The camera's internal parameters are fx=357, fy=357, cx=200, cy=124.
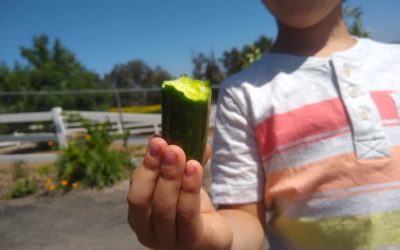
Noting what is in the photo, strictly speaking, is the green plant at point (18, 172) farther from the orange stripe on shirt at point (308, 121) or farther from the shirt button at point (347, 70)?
the shirt button at point (347, 70)

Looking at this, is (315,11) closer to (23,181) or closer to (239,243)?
(239,243)

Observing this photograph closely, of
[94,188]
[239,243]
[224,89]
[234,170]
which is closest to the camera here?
[239,243]

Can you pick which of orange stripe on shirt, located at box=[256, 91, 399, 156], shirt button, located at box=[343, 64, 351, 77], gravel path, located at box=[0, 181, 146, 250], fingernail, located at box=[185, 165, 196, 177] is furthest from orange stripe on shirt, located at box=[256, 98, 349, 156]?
gravel path, located at box=[0, 181, 146, 250]

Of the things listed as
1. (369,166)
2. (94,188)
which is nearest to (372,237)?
(369,166)

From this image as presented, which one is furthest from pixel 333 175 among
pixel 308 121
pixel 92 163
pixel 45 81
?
pixel 45 81

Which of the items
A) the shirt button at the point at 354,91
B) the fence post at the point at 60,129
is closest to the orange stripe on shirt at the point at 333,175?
the shirt button at the point at 354,91

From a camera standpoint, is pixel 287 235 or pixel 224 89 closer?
pixel 287 235

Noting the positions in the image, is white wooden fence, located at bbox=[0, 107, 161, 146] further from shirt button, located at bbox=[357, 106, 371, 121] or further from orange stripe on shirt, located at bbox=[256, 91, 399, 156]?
shirt button, located at bbox=[357, 106, 371, 121]
